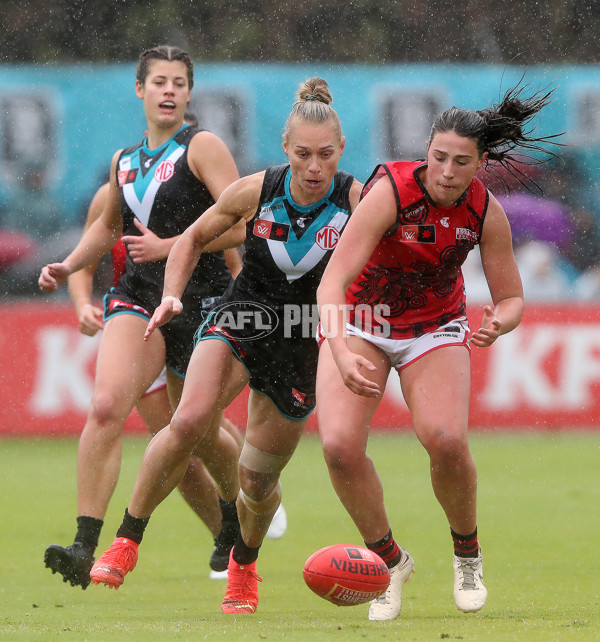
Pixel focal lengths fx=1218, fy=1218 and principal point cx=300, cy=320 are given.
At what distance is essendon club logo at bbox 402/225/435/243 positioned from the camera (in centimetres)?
493

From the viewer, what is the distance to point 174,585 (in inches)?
242

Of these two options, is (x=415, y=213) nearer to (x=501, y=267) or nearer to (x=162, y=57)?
(x=501, y=267)

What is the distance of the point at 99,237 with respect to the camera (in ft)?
21.1

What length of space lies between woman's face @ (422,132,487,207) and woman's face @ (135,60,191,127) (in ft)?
6.21

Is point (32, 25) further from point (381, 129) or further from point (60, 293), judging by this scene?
point (381, 129)

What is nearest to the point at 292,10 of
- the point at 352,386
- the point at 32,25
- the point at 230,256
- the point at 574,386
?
the point at 32,25

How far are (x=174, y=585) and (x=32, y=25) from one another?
1249cm

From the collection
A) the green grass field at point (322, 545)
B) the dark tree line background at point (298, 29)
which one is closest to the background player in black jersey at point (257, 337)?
the green grass field at point (322, 545)

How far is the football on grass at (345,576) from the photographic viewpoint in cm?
468

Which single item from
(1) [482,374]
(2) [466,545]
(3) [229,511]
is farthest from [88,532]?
(1) [482,374]

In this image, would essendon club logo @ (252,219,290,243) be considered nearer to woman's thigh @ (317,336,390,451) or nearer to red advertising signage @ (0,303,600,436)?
woman's thigh @ (317,336,390,451)

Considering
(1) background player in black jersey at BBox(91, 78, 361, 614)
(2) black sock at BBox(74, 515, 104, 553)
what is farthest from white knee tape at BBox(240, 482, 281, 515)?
(2) black sock at BBox(74, 515, 104, 553)

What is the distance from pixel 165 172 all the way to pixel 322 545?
2.38m

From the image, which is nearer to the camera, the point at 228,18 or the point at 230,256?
the point at 230,256
